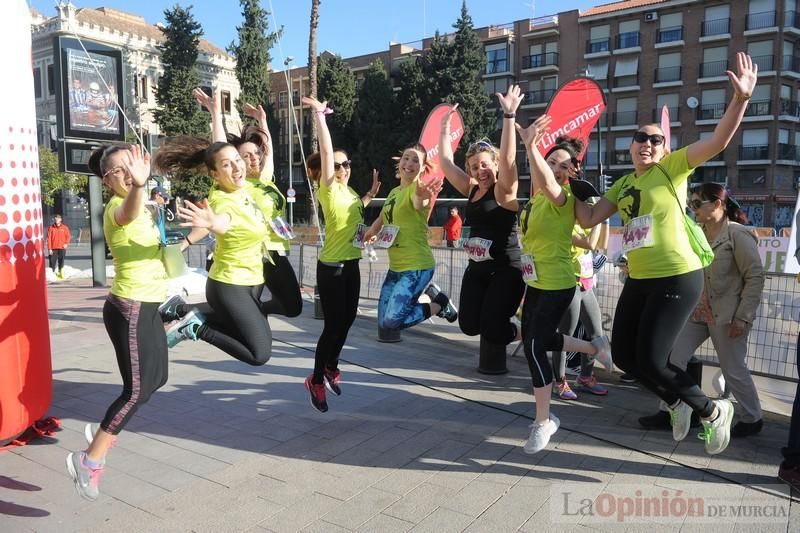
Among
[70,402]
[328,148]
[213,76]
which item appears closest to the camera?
[328,148]

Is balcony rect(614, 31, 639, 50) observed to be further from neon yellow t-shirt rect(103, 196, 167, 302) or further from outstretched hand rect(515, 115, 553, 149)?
neon yellow t-shirt rect(103, 196, 167, 302)

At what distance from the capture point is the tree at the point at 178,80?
142 feet

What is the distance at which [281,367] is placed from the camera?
6191 millimetres

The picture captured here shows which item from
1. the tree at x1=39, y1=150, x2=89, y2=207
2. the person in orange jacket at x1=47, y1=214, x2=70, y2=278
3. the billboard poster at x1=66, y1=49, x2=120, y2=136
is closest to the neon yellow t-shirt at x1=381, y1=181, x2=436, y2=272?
the billboard poster at x1=66, y1=49, x2=120, y2=136

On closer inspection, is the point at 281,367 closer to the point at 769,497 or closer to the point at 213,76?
the point at 769,497

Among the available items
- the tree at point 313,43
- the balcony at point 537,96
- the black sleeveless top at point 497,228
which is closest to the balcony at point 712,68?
the balcony at point 537,96

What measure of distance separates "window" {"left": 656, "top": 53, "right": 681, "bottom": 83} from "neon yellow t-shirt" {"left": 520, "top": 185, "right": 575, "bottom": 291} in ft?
159

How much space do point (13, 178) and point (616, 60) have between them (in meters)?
51.1

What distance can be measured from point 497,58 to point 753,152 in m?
21.5

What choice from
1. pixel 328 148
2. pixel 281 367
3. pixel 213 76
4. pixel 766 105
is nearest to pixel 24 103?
pixel 328 148

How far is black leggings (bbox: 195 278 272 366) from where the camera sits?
4293 mm

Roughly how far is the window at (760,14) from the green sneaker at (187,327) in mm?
50102

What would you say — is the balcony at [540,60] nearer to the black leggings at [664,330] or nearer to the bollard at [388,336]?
the bollard at [388,336]

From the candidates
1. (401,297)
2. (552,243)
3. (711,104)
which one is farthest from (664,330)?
(711,104)
